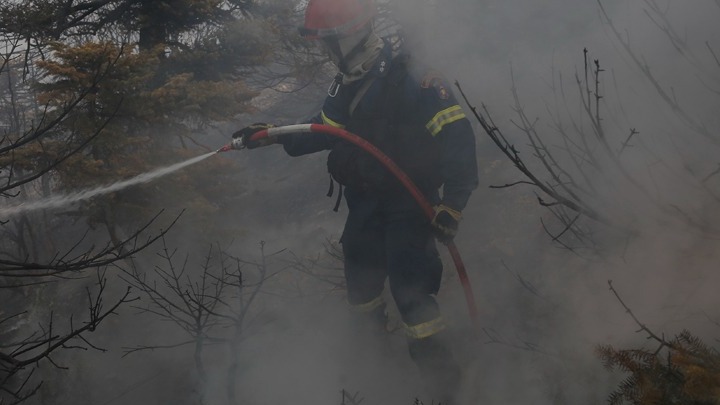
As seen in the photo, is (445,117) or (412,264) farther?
(412,264)

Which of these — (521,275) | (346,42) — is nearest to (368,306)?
(521,275)

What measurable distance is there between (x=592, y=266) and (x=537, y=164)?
8.02 feet

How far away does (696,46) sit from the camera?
593cm

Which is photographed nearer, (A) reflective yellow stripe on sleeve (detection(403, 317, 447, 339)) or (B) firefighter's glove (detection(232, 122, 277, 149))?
(A) reflective yellow stripe on sleeve (detection(403, 317, 447, 339))

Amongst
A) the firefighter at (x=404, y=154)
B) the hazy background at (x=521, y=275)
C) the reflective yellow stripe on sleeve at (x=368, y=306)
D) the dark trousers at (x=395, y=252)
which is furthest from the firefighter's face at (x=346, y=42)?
the reflective yellow stripe on sleeve at (x=368, y=306)

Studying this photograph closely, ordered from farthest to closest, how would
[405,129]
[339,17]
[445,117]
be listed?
[405,129]
[339,17]
[445,117]

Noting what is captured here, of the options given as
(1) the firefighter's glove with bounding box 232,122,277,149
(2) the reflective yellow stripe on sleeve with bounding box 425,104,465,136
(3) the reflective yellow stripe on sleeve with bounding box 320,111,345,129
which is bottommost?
(1) the firefighter's glove with bounding box 232,122,277,149

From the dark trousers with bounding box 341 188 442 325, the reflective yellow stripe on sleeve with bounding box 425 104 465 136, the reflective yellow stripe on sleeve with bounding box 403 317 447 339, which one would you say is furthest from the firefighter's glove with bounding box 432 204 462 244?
the reflective yellow stripe on sleeve with bounding box 403 317 447 339

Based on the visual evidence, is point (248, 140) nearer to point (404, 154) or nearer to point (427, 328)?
point (404, 154)

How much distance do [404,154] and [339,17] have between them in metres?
0.97

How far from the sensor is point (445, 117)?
3768mm

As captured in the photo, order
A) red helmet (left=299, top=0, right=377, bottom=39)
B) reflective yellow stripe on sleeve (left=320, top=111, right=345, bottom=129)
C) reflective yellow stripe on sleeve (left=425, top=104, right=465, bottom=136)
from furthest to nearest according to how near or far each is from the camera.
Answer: reflective yellow stripe on sleeve (left=320, top=111, right=345, bottom=129) → red helmet (left=299, top=0, right=377, bottom=39) → reflective yellow stripe on sleeve (left=425, top=104, right=465, bottom=136)

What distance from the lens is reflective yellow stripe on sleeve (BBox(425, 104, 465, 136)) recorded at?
3757 mm

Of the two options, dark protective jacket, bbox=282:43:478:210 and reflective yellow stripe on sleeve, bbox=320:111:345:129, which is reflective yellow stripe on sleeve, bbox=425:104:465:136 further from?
reflective yellow stripe on sleeve, bbox=320:111:345:129
